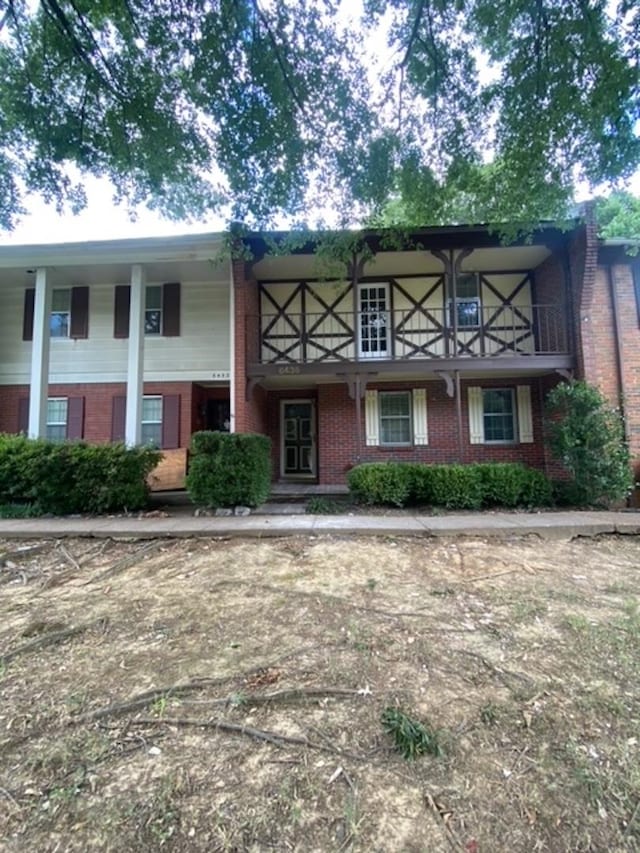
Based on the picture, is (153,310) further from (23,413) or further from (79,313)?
(23,413)

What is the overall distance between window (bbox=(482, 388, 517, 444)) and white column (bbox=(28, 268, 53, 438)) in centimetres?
1069

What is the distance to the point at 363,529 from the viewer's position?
6297mm

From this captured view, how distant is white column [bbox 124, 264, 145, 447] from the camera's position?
32.2 feet

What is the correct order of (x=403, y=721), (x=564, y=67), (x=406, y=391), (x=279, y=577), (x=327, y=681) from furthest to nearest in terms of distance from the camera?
1. (x=406, y=391)
2. (x=564, y=67)
3. (x=279, y=577)
4. (x=327, y=681)
5. (x=403, y=721)

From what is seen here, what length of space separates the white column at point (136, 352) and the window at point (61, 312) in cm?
286

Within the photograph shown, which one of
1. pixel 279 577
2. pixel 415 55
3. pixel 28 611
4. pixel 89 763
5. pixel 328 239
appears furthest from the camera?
pixel 328 239

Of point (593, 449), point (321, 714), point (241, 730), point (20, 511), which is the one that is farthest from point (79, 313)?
point (593, 449)

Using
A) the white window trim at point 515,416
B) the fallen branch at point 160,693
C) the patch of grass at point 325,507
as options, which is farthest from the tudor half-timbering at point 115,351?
the fallen branch at point 160,693

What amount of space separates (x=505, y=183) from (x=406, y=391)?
243 inches

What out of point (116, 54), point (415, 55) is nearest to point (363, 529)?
point (415, 55)

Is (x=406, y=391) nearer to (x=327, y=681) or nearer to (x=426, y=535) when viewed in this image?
(x=426, y=535)

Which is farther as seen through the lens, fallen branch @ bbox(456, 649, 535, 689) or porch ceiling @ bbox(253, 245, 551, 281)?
porch ceiling @ bbox(253, 245, 551, 281)

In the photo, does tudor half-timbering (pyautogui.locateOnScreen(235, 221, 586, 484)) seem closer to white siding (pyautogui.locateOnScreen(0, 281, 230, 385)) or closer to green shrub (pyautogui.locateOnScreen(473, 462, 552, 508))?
white siding (pyautogui.locateOnScreen(0, 281, 230, 385))

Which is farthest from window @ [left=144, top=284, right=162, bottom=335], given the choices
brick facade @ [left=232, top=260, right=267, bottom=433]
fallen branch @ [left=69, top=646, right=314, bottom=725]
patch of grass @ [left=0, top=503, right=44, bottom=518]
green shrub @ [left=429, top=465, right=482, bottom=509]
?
fallen branch @ [left=69, top=646, right=314, bottom=725]
